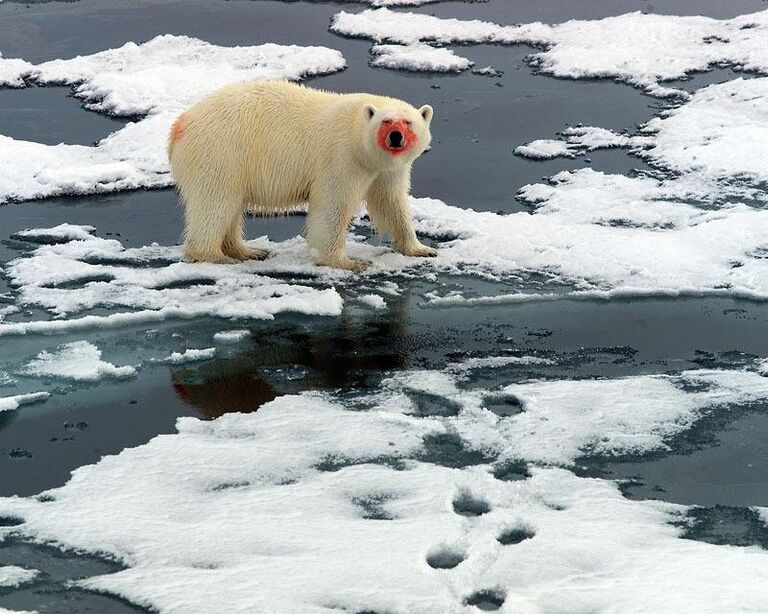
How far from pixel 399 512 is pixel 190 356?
2126 millimetres

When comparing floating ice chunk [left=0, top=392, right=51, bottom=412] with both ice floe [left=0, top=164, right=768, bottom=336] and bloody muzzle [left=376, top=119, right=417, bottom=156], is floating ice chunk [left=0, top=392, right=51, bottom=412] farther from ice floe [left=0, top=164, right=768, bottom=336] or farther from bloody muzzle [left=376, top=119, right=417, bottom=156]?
bloody muzzle [left=376, top=119, right=417, bottom=156]

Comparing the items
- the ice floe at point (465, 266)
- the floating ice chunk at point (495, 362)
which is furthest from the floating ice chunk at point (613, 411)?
the ice floe at point (465, 266)

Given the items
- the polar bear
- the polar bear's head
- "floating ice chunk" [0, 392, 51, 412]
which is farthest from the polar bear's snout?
"floating ice chunk" [0, 392, 51, 412]

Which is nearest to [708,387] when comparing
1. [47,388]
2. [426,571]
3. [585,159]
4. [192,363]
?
[426,571]

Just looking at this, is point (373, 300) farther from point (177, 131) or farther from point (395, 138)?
point (177, 131)

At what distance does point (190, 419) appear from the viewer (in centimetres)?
572

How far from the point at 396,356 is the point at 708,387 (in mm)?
1770

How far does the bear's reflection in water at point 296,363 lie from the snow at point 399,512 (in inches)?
8.3

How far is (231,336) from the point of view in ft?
22.0

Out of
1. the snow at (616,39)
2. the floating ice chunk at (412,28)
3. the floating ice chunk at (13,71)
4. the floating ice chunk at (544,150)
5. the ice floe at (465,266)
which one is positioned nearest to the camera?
the ice floe at (465,266)

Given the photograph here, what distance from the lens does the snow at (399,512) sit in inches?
165

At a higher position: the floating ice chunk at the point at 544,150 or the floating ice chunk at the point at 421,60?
the floating ice chunk at the point at 421,60

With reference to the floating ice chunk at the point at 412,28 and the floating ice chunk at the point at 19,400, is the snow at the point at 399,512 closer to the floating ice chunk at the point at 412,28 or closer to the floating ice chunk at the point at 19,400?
the floating ice chunk at the point at 19,400

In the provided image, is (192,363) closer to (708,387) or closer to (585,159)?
(708,387)
